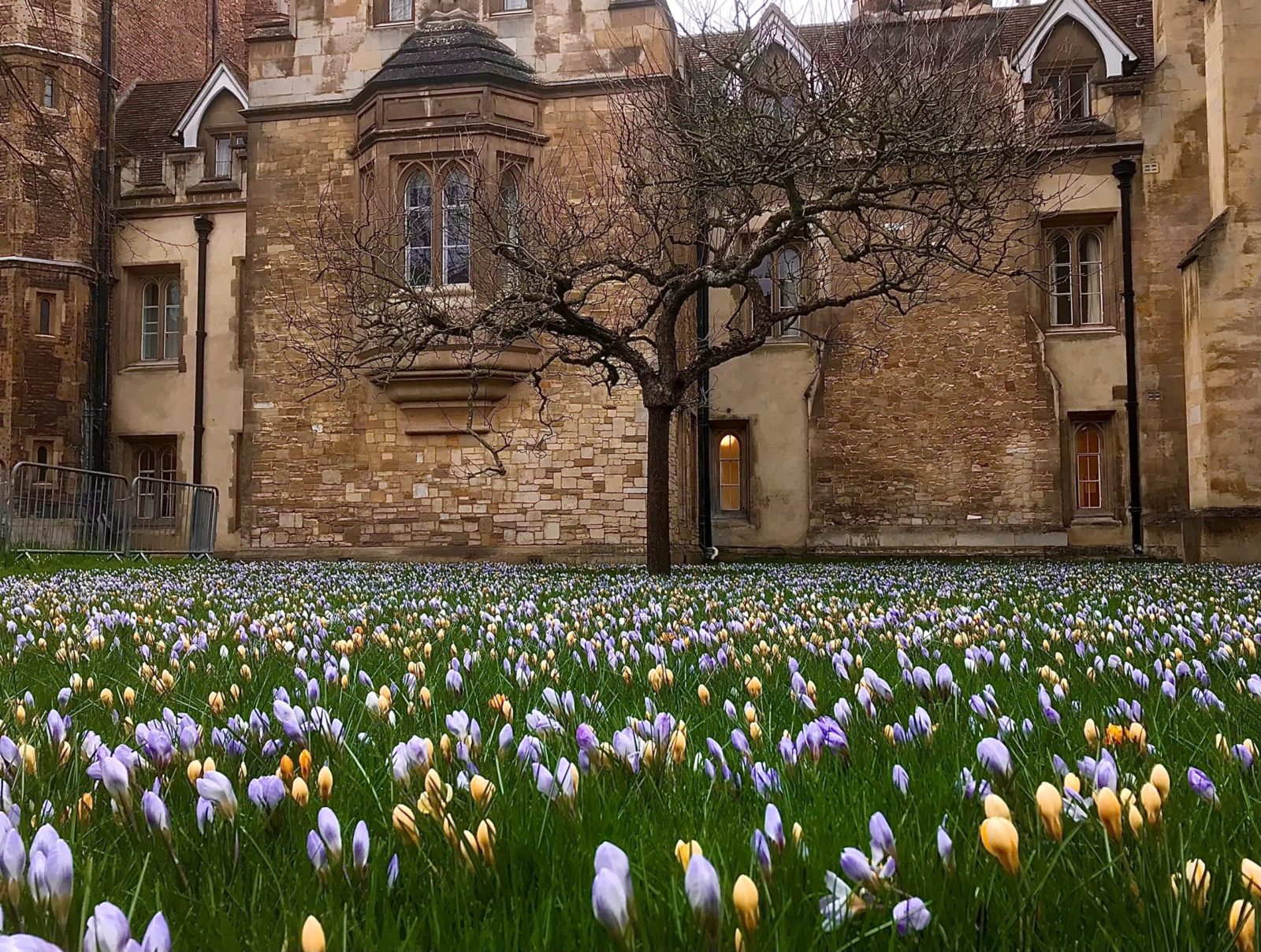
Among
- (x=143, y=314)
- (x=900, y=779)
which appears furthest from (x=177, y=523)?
(x=900, y=779)

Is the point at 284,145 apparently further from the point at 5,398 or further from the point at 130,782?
the point at 130,782

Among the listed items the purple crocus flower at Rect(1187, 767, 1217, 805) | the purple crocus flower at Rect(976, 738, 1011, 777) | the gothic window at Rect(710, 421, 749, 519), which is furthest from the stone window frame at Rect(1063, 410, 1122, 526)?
the purple crocus flower at Rect(976, 738, 1011, 777)

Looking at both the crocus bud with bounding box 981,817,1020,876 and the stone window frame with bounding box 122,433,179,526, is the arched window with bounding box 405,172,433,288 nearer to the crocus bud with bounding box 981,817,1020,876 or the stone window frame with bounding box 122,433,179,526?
the stone window frame with bounding box 122,433,179,526

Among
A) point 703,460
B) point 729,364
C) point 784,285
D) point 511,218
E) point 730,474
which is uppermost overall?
point 784,285

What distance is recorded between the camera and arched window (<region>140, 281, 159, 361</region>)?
26047 mm

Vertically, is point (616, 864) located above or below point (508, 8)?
below

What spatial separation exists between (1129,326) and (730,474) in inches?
337

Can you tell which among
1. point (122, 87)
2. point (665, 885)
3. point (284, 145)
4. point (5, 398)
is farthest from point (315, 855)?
point (122, 87)

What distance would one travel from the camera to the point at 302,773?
2.07 m

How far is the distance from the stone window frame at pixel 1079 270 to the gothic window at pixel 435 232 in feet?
37.8

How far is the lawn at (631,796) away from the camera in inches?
47.3

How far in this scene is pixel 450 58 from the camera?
60.8ft

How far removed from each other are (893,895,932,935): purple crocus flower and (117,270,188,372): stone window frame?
87.8 feet

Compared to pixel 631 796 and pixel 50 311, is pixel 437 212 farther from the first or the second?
pixel 631 796
